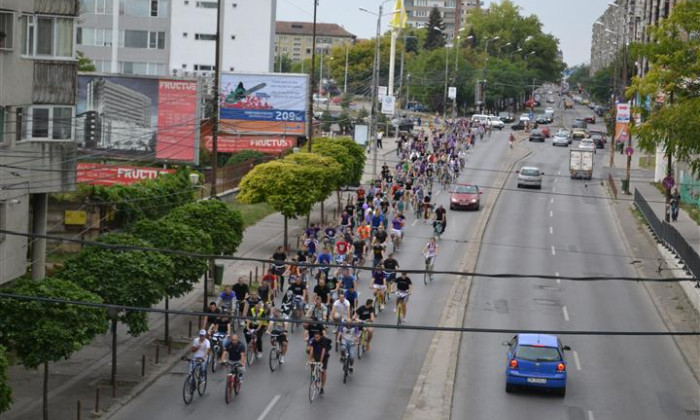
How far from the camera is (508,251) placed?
156ft

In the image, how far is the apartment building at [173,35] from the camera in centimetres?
8712

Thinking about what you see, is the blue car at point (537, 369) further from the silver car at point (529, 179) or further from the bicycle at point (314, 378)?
the silver car at point (529, 179)

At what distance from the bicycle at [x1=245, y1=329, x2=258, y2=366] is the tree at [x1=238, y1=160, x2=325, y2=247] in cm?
1589

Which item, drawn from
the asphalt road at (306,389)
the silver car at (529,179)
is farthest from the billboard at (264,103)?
the asphalt road at (306,389)

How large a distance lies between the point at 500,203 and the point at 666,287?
22.1 m

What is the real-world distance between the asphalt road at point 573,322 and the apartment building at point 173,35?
3631 centimetres

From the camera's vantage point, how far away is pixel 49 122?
31.9 m

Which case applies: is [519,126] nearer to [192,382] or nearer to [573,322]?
[573,322]

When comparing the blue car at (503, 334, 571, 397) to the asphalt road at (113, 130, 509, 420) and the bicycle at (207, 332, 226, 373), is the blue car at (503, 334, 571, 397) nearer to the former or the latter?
the asphalt road at (113, 130, 509, 420)

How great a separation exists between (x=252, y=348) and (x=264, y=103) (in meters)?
42.4

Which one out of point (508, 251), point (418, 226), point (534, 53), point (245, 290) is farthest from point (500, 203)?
point (534, 53)

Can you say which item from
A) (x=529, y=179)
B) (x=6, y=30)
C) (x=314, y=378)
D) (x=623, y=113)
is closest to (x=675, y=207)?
(x=529, y=179)

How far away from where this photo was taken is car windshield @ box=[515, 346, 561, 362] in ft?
87.0

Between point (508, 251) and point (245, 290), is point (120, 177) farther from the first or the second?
point (245, 290)
